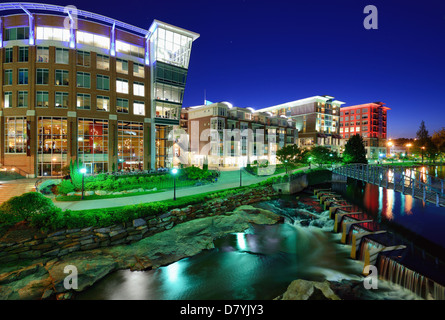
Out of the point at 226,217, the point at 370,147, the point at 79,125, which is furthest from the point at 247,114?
the point at 370,147

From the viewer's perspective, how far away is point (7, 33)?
32.0 m

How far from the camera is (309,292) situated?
950 cm

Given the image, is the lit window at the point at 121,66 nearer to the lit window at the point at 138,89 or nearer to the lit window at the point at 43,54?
the lit window at the point at 138,89

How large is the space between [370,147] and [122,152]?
353 feet

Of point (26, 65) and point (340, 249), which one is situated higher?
point (26, 65)

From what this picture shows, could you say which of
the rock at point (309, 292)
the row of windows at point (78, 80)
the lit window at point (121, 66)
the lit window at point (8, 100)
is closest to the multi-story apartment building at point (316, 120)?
the row of windows at point (78, 80)

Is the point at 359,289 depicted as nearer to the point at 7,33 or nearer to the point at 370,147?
the point at 7,33

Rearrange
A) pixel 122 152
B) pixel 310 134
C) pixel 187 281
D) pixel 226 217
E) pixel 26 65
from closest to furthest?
pixel 187 281, pixel 226 217, pixel 26 65, pixel 122 152, pixel 310 134

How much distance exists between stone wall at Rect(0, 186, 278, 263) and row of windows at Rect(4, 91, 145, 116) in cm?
2628

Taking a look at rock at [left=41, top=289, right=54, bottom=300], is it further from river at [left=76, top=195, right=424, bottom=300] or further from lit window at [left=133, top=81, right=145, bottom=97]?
lit window at [left=133, top=81, right=145, bottom=97]

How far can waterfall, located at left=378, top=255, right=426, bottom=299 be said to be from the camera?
10.1 metres

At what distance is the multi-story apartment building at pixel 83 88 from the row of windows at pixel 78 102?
0.44 feet

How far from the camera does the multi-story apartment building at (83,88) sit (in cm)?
3170

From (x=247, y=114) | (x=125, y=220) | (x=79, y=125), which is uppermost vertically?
(x=247, y=114)
